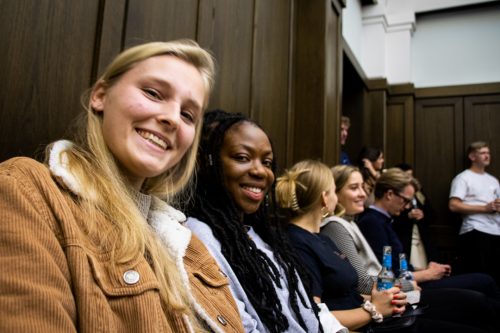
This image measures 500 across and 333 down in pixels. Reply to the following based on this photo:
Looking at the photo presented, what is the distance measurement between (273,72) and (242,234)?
1.48 m

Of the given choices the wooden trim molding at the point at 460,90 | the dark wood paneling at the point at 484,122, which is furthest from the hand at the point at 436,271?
the wooden trim molding at the point at 460,90

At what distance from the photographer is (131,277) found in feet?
2.30

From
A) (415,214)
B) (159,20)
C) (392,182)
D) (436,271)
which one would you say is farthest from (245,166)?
(415,214)

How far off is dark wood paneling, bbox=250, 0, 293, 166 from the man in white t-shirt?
2888 millimetres

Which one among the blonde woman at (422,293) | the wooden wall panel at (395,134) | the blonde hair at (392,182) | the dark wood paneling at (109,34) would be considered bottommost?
the blonde woman at (422,293)

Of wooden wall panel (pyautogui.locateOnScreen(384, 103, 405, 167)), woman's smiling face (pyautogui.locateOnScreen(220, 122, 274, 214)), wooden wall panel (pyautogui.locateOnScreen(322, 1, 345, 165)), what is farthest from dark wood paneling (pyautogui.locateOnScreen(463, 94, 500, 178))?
woman's smiling face (pyautogui.locateOnScreen(220, 122, 274, 214))

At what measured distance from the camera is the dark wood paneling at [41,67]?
1001 millimetres

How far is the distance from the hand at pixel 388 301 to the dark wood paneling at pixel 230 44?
116cm

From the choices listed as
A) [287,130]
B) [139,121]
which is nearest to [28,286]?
[139,121]

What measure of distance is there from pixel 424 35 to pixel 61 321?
620 centimetres

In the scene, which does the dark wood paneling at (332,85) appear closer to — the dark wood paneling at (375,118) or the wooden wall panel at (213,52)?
the wooden wall panel at (213,52)

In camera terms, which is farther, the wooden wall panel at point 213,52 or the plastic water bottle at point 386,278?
the plastic water bottle at point 386,278

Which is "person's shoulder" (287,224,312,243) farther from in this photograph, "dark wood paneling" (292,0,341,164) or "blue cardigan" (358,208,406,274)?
"dark wood paneling" (292,0,341,164)

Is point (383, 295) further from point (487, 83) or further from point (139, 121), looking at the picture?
point (487, 83)
